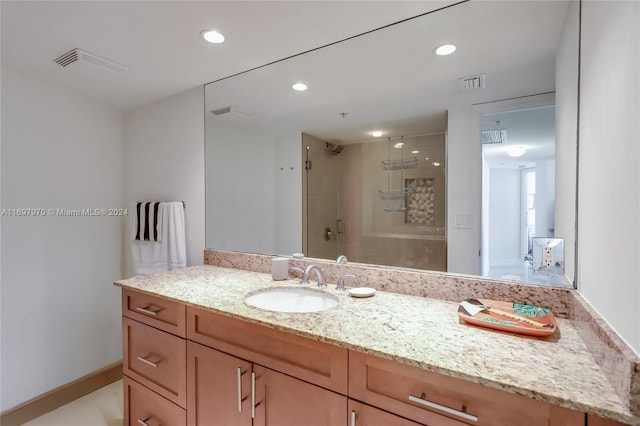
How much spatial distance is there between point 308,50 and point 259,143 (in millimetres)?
664

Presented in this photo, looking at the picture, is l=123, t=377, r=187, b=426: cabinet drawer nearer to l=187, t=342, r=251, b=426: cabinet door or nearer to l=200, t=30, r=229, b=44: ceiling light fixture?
l=187, t=342, r=251, b=426: cabinet door

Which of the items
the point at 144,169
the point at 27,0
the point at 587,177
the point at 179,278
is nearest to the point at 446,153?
A: the point at 587,177

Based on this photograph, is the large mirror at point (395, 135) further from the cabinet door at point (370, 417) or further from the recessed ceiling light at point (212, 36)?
the cabinet door at point (370, 417)

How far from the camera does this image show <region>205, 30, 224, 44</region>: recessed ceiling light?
1.44 metres

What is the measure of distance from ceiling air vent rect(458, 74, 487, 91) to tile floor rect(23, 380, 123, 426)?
2.81m

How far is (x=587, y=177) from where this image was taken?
3.07 ft

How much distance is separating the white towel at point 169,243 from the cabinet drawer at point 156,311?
53 cm

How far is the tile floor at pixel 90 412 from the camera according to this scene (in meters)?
1.94

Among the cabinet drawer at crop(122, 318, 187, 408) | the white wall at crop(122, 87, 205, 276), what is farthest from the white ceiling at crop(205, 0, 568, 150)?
the cabinet drawer at crop(122, 318, 187, 408)

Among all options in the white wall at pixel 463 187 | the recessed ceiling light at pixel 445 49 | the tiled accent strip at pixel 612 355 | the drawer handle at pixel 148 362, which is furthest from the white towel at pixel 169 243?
the tiled accent strip at pixel 612 355

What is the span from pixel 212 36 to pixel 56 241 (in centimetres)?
183

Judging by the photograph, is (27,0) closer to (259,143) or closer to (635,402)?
(259,143)

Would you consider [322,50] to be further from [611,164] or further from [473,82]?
[611,164]

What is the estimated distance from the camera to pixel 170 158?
→ 2273mm
